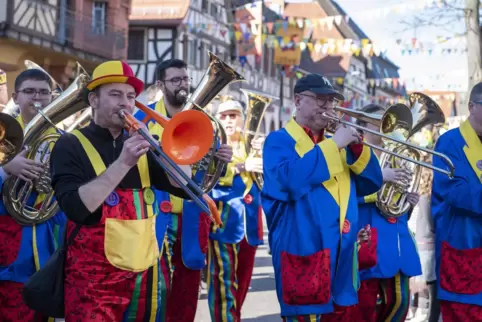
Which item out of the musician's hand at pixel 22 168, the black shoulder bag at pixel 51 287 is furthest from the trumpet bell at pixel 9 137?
the black shoulder bag at pixel 51 287

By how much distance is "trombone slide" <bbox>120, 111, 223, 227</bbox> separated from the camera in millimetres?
4105

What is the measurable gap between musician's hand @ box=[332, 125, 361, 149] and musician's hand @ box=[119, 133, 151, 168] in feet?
4.38

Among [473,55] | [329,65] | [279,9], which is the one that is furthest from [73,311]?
[329,65]

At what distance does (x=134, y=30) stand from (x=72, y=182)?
3169cm

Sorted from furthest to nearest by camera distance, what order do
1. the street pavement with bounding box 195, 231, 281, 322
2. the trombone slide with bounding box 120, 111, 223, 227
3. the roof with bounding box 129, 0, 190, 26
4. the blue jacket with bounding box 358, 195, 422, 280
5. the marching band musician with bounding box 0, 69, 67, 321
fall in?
the roof with bounding box 129, 0, 190, 26
the street pavement with bounding box 195, 231, 281, 322
the blue jacket with bounding box 358, 195, 422, 280
the marching band musician with bounding box 0, 69, 67, 321
the trombone slide with bounding box 120, 111, 223, 227

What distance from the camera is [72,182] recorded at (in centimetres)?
415

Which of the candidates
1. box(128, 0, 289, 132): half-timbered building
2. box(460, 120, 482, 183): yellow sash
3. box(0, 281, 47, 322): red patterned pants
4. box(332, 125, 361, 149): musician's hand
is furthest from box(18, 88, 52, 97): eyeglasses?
box(128, 0, 289, 132): half-timbered building

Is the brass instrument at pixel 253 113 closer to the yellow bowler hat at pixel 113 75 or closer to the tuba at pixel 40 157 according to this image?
the tuba at pixel 40 157

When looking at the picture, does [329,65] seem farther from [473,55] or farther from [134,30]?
[473,55]

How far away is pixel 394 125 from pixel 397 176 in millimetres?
405

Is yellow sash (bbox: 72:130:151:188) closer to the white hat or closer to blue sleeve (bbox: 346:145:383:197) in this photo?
blue sleeve (bbox: 346:145:383:197)

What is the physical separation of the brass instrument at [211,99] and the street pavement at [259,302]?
2.45 metres

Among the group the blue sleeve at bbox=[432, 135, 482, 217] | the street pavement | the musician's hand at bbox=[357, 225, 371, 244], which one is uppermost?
the blue sleeve at bbox=[432, 135, 482, 217]

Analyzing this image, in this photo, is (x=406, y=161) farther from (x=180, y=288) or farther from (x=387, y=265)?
(x=180, y=288)
